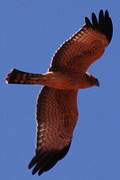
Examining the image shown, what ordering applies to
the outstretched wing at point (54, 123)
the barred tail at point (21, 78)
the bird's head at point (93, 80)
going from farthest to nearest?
the outstretched wing at point (54, 123)
the bird's head at point (93, 80)
the barred tail at point (21, 78)

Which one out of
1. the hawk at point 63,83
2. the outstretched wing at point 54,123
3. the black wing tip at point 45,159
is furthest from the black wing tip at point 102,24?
the black wing tip at point 45,159

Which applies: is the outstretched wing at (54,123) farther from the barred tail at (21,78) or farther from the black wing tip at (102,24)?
the black wing tip at (102,24)

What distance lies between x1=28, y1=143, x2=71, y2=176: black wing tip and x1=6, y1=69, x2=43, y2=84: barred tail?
1.72 meters

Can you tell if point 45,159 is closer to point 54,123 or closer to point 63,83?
point 54,123

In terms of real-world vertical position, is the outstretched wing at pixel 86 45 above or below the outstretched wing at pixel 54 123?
above

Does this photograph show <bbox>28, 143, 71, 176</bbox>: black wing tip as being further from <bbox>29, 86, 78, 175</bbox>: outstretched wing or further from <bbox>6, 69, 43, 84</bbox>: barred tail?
<bbox>6, 69, 43, 84</bbox>: barred tail

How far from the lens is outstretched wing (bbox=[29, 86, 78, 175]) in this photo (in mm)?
11680

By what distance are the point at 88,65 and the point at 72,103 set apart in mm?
945

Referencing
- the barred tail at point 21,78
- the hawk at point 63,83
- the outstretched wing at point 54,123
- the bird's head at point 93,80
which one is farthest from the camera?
the outstretched wing at point 54,123

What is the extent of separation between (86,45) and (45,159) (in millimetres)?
2596

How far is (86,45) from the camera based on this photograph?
37.2 feet

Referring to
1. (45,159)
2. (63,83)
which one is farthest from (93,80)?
(45,159)

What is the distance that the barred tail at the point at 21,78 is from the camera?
35.5ft

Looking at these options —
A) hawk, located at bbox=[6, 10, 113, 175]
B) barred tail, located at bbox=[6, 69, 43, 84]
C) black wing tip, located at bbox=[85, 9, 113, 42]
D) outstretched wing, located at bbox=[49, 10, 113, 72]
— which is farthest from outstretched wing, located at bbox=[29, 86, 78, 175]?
black wing tip, located at bbox=[85, 9, 113, 42]
